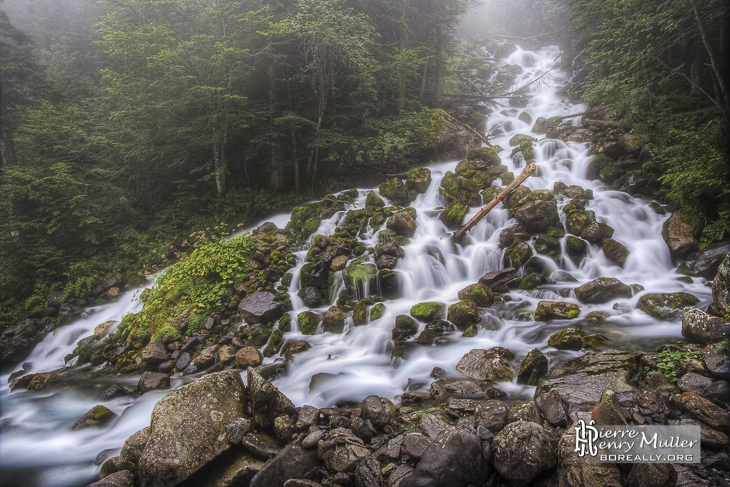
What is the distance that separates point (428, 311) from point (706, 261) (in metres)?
6.30

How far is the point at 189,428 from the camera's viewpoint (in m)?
4.18

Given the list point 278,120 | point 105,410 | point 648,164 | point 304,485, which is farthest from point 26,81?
point 648,164

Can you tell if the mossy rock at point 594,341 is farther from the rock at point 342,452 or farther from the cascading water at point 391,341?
the rock at point 342,452

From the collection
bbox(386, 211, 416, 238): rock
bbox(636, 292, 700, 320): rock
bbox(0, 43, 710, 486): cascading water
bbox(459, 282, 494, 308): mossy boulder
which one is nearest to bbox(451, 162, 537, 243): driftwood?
bbox(0, 43, 710, 486): cascading water

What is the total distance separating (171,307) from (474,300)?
25.8ft

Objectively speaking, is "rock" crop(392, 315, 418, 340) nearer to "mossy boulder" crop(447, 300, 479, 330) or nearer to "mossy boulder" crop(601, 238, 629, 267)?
"mossy boulder" crop(447, 300, 479, 330)

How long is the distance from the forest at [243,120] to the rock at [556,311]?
12.8ft

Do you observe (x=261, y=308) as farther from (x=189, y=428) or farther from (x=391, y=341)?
(x=189, y=428)

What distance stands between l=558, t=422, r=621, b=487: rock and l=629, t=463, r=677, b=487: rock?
0.41ft

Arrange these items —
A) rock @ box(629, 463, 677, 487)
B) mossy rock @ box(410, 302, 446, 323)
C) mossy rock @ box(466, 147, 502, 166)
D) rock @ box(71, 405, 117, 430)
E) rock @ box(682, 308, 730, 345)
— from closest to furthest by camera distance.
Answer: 1. rock @ box(629, 463, 677, 487)
2. rock @ box(682, 308, 730, 345)
3. rock @ box(71, 405, 117, 430)
4. mossy rock @ box(410, 302, 446, 323)
5. mossy rock @ box(466, 147, 502, 166)

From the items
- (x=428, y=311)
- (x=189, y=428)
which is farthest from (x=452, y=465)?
(x=428, y=311)

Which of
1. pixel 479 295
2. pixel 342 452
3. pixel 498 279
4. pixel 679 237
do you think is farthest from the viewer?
pixel 498 279

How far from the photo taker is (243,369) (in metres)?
7.00

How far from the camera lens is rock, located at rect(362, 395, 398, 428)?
4.52 metres
